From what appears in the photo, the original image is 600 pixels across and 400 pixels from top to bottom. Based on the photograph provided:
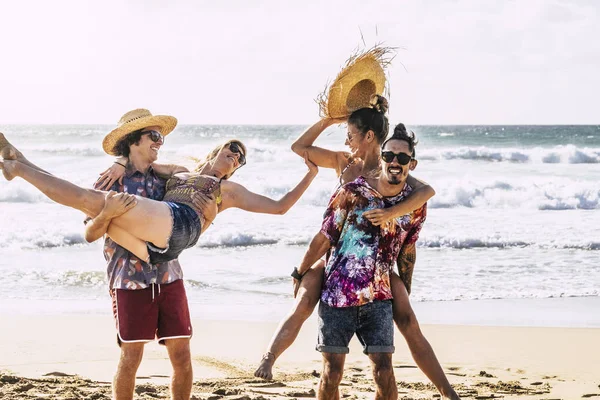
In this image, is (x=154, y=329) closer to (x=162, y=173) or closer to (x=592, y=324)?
(x=162, y=173)

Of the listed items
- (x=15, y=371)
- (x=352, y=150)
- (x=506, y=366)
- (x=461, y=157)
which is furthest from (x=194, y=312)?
(x=461, y=157)

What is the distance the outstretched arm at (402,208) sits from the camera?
4438 millimetres

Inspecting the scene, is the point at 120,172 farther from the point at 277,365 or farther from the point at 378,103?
the point at 277,365

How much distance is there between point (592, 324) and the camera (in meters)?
8.75

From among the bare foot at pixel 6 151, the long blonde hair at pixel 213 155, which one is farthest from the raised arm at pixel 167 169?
the bare foot at pixel 6 151

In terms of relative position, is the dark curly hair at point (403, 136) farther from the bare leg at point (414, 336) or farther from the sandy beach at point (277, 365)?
the sandy beach at point (277, 365)

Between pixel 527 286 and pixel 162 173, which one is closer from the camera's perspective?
pixel 162 173

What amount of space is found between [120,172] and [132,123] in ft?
1.03

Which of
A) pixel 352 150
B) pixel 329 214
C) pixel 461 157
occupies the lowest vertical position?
pixel 329 214

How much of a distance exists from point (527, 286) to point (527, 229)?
5.18 meters

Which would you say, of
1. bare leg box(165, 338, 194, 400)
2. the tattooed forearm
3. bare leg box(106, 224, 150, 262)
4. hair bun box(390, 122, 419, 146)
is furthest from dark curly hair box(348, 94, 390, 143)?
bare leg box(165, 338, 194, 400)

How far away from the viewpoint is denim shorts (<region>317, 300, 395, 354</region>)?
441 cm

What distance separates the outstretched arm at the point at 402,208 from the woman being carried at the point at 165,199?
0.63 m

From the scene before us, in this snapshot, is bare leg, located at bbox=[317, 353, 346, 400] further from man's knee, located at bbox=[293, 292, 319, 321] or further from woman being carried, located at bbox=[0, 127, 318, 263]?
woman being carried, located at bbox=[0, 127, 318, 263]
